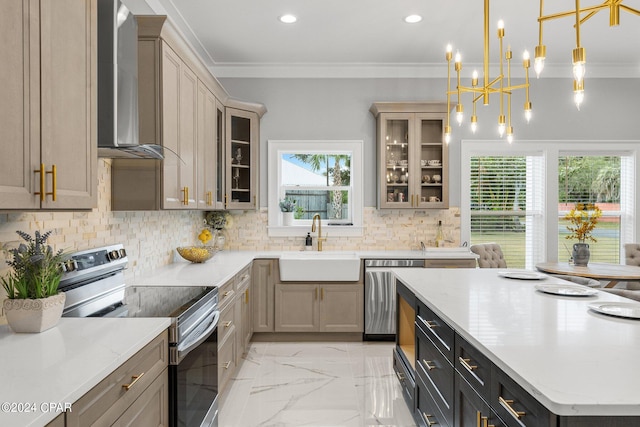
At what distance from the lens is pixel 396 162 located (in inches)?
186

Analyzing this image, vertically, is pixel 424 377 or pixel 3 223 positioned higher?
pixel 3 223

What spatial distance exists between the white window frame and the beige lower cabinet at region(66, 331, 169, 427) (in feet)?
10.4

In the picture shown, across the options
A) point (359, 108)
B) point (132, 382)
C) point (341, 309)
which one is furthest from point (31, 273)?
point (359, 108)

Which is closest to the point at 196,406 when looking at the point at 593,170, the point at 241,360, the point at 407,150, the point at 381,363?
the point at 241,360

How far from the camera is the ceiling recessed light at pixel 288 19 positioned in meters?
3.61

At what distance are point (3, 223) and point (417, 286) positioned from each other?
82.3 inches

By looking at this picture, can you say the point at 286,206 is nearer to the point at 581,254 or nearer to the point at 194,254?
the point at 194,254

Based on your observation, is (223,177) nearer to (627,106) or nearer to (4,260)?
(4,260)

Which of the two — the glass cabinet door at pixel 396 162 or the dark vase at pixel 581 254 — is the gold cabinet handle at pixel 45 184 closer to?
the glass cabinet door at pixel 396 162

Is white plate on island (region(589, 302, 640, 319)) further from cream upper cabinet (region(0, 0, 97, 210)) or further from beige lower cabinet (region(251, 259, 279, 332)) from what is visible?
beige lower cabinet (region(251, 259, 279, 332))

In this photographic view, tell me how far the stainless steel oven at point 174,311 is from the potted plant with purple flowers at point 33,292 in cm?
40

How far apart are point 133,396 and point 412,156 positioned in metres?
3.80

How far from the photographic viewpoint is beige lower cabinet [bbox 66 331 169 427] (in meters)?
1.16

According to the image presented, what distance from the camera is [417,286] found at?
8.48 feet
